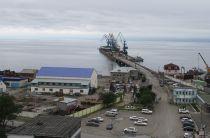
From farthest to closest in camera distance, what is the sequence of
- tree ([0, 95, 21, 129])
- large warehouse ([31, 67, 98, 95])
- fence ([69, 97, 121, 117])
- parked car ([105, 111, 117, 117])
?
large warehouse ([31, 67, 98, 95])
parked car ([105, 111, 117, 117])
fence ([69, 97, 121, 117])
tree ([0, 95, 21, 129])

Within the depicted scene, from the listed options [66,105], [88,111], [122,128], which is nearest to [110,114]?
[88,111]

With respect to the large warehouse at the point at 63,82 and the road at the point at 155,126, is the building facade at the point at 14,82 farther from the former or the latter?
the road at the point at 155,126

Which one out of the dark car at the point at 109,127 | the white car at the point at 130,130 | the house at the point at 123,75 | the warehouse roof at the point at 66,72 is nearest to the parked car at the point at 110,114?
the dark car at the point at 109,127

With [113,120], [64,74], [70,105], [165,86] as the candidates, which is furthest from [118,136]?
[165,86]

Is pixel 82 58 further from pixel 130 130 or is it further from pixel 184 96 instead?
pixel 130 130

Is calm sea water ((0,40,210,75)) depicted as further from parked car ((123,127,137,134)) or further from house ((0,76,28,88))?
parked car ((123,127,137,134))

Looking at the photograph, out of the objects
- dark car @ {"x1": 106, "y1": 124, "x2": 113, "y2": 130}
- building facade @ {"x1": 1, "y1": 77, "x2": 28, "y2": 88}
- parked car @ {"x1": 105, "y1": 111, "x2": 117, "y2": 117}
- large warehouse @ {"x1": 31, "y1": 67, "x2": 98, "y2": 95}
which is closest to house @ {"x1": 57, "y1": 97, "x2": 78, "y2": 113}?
parked car @ {"x1": 105, "y1": 111, "x2": 117, "y2": 117}
